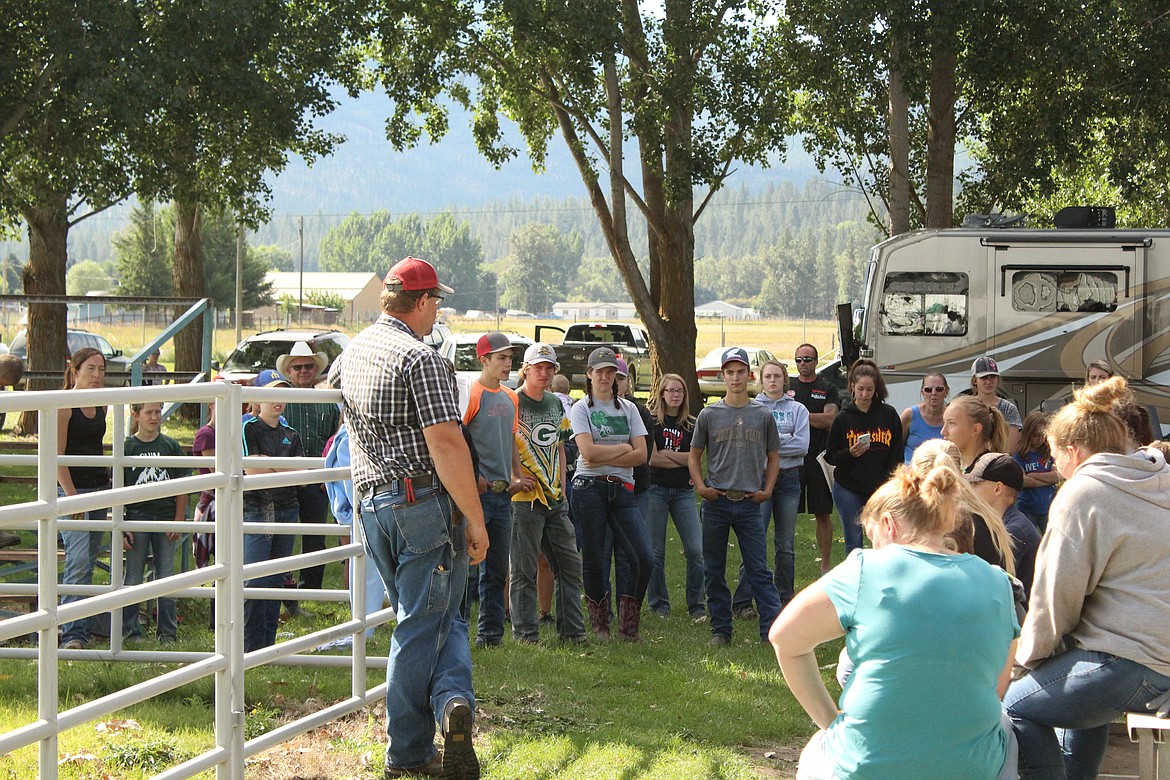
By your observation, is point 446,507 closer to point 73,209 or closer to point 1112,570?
point 1112,570

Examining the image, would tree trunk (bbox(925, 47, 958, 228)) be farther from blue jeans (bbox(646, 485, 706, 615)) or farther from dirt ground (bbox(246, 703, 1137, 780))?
dirt ground (bbox(246, 703, 1137, 780))

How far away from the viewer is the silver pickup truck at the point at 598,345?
1228 inches

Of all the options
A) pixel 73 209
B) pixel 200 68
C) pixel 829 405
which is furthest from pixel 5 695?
pixel 73 209

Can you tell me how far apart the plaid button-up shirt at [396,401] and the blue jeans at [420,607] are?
122 millimetres

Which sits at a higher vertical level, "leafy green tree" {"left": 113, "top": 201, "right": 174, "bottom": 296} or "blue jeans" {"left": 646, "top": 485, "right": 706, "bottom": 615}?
"leafy green tree" {"left": 113, "top": 201, "right": 174, "bottom": 296}

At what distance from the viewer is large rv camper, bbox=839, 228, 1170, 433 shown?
16062mm

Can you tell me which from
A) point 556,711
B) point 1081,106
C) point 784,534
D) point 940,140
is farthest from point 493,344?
point 1081,106

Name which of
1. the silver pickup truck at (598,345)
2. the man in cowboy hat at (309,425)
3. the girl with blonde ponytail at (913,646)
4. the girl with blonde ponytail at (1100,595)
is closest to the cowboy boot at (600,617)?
the man in cowboy hat at (309,425)

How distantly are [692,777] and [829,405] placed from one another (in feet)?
21.5

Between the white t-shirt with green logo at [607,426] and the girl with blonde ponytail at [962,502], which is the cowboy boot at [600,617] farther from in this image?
the girl with blonde ponytail at [962,502]

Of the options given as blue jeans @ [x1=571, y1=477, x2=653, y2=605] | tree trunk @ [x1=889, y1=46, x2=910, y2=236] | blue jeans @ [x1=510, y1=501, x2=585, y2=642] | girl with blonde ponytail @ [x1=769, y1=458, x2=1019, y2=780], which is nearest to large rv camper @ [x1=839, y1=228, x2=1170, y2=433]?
tree trunk @ [x1=889, y1=46, x2=910, y2=236]

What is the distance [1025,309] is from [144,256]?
277ft

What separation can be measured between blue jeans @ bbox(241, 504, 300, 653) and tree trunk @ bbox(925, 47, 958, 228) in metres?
14.7

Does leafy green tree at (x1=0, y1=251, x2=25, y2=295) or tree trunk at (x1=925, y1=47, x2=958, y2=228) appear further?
leafy green tree at (x1=0, y1=251, x2=25, y2=295)
